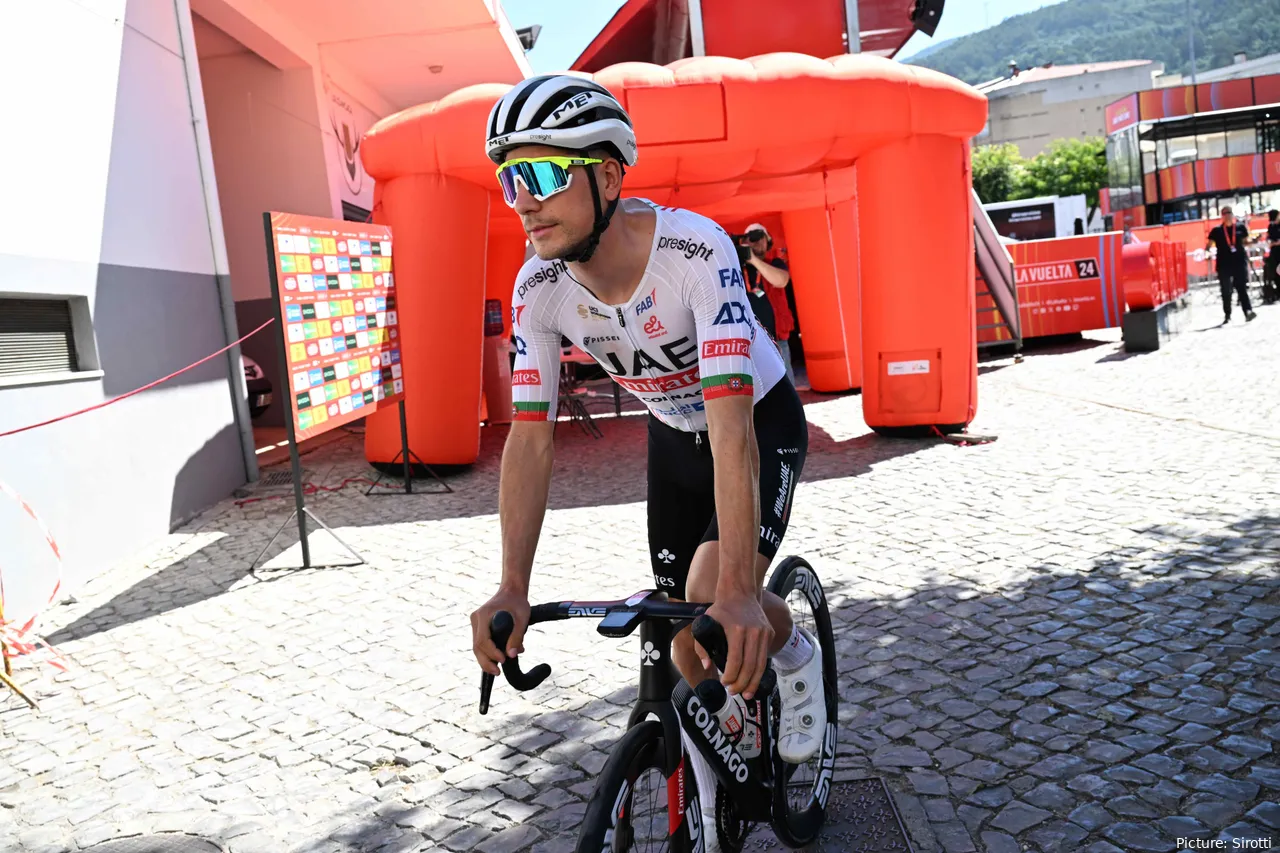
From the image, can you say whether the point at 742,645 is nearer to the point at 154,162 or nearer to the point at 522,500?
the point at 522,500

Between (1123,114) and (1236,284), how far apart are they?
4016 centimetres

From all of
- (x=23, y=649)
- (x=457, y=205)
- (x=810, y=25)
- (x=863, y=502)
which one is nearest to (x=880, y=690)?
(x=863, y=502)

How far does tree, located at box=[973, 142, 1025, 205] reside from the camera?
86.6 meters

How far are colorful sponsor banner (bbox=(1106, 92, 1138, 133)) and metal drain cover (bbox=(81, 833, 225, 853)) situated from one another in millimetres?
54714

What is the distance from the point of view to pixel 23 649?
201 inches

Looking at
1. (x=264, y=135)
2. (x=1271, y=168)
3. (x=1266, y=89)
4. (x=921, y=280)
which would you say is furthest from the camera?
(x=1266, y=89)

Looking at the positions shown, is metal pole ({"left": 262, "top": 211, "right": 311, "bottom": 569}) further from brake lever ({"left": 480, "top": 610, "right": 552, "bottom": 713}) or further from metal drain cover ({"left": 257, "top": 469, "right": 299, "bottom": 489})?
brake lever ({"left": 480, "top": 610, "right": 552, "bottom": 713})

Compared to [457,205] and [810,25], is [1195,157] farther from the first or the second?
[457,205]

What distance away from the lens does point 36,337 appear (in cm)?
684

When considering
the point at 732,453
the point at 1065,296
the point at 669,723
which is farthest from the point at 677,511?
the point at 1065,296

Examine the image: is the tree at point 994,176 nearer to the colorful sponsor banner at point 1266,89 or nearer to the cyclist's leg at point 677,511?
the colorful sponsor banner at point 1266,89

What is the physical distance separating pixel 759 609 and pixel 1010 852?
1490 mm

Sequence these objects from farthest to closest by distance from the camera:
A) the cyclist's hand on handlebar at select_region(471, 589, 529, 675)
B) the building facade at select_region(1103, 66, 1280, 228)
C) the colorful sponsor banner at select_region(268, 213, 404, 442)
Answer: the building facade at select_region(1103, 66, 1280, 228)
the colorful sponsor banner at select_region(268, 213, 404, 442)
the cyclist's hand on handlebar at select_region(471, 589, 529, 675)

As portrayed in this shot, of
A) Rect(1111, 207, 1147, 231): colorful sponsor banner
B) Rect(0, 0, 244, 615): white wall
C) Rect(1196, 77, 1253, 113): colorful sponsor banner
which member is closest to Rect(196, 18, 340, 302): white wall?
Rect(0, 0, 244, 615): white wall
